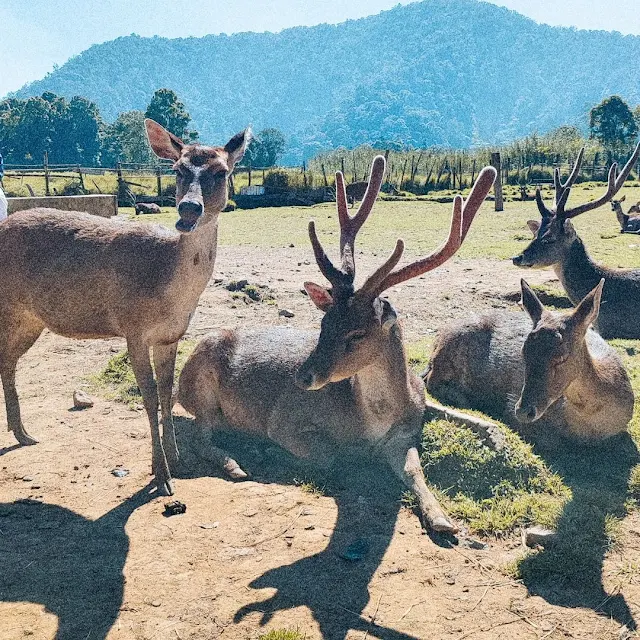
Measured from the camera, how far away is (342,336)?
13.0 ft

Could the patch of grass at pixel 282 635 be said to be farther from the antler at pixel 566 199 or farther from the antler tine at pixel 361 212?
the antler at pixel 566 199

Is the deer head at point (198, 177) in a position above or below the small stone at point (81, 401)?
above

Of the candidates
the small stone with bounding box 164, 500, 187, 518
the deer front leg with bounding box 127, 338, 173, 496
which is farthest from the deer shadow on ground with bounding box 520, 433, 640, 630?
the deer front leg with bounding box 127, 338, 173, 496

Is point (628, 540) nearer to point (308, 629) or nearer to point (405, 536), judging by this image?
point (405, 536)

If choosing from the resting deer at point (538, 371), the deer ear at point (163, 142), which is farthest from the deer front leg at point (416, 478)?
the deer ear at point (163, 142)

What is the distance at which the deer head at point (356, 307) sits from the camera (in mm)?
3912

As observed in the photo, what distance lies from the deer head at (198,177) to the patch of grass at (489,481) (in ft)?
7.28

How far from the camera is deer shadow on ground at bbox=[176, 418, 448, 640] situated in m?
3.14

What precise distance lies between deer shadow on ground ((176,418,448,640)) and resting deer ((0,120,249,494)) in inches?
26.5

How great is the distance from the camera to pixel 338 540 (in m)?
3.77

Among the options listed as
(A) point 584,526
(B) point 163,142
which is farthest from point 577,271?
(B) point 163,142

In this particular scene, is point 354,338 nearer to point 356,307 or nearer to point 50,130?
point 356,307

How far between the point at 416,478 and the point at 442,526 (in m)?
0.56

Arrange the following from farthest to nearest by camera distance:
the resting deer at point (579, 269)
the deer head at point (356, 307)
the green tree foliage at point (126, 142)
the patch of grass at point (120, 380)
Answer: the green tree foliage at point (126, 142)
the resting deer at point (579, 269)
the patch of grass at point (120, 380)
the deer head at point (356, 307)
